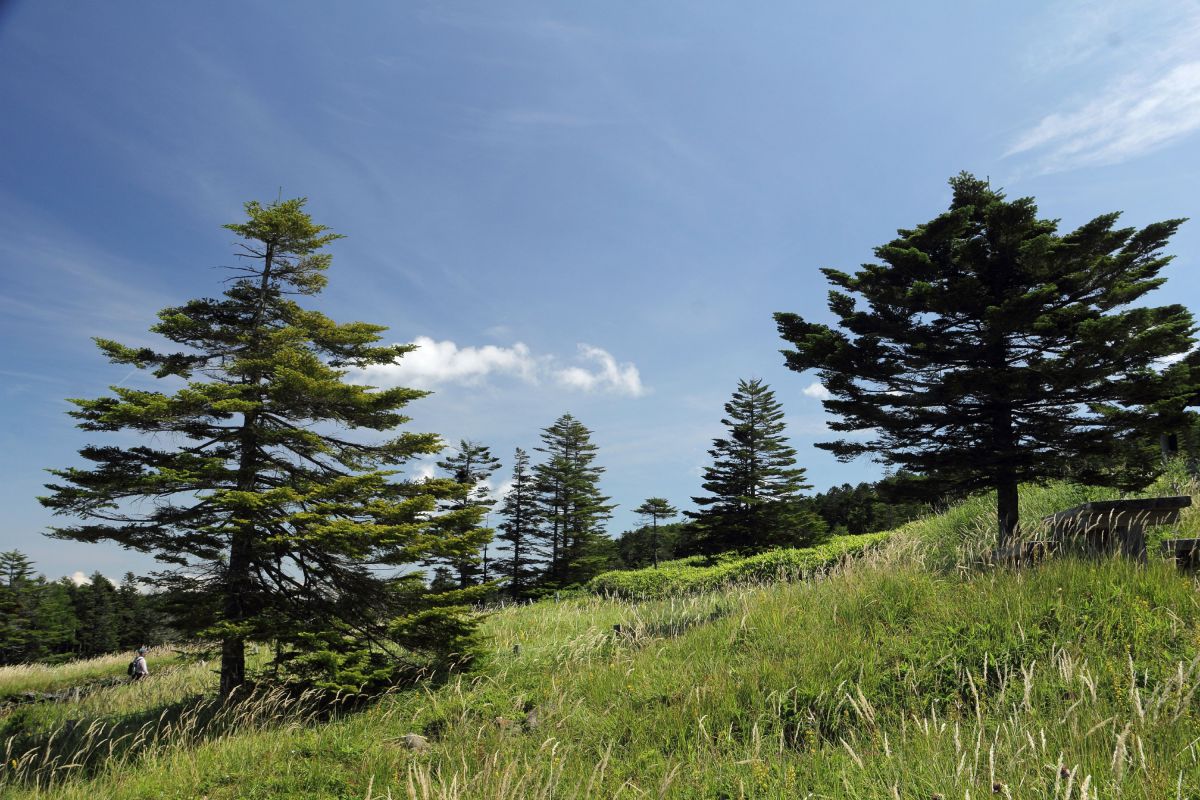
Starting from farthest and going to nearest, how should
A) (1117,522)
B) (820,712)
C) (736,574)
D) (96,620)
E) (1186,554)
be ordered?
1. (96,620)
2. (736,574)
3. (1117,522)
4. (1186,554)
5. (820,712)

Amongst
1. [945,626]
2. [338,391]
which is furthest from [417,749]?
[338,391]

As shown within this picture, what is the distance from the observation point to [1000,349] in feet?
35.3

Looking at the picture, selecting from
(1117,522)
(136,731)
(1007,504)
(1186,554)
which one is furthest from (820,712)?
(136,731)

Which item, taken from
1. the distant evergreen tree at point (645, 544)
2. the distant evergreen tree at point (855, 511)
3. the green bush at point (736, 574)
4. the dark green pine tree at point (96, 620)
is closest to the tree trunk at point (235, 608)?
the green bush at point (736, 574)

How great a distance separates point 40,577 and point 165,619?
64.0 metres

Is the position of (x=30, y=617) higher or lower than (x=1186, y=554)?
lower

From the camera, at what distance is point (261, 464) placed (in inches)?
446

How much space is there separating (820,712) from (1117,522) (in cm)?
449

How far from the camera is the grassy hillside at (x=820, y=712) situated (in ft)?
9.67

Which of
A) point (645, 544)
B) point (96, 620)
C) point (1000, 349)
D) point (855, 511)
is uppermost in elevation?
point (1000, 349)

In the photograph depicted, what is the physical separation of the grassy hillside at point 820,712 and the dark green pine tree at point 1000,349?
3.80 m

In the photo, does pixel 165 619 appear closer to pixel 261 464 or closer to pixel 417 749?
pixel 261 464

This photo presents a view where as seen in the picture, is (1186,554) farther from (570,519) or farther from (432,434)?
(570,519)

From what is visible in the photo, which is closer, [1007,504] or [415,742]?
[415,742]
